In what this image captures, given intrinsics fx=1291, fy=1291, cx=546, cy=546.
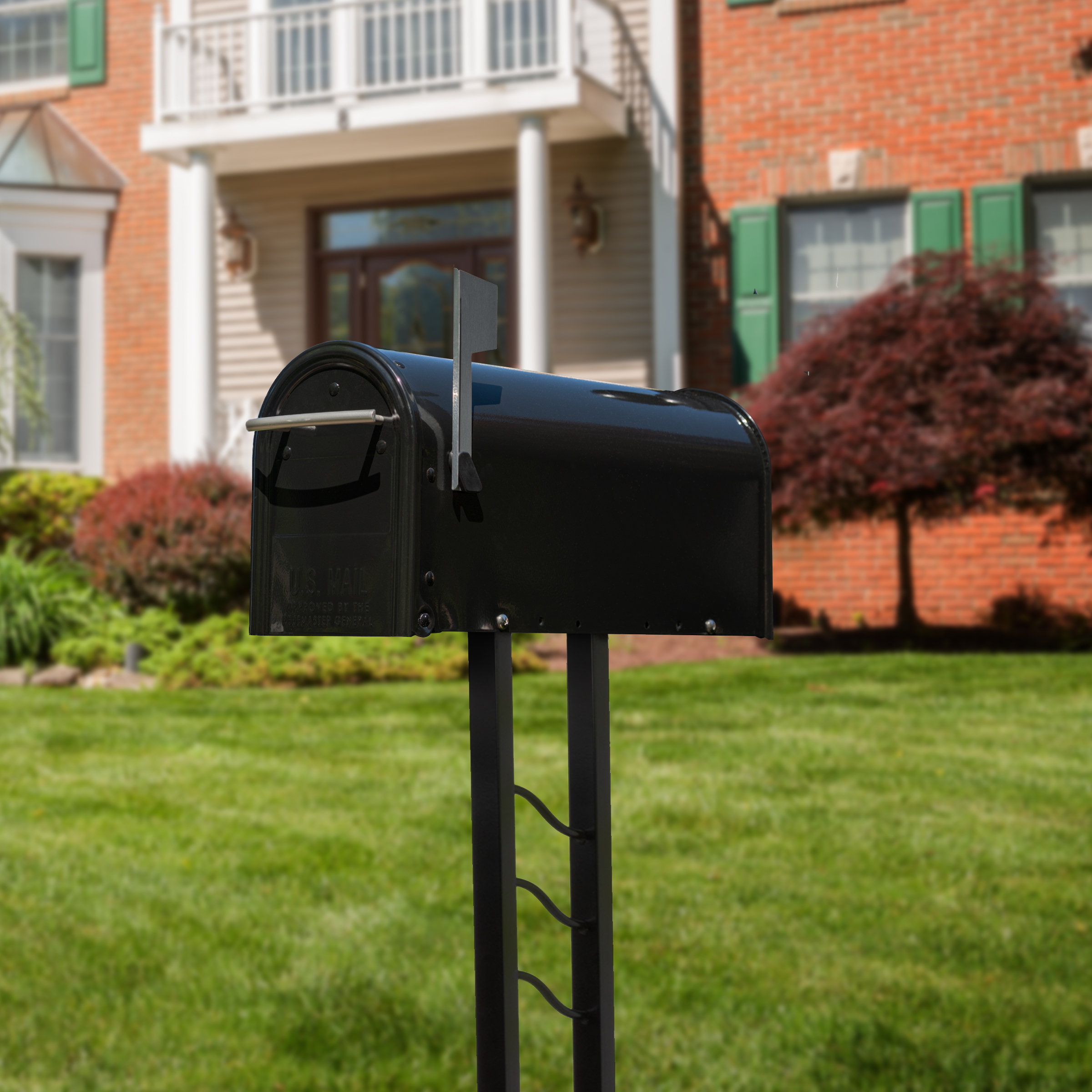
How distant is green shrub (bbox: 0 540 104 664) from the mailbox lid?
8720mm

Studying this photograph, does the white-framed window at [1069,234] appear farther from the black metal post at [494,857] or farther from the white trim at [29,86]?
the black metal post at [494,857]

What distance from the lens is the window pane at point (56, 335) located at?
1298cm

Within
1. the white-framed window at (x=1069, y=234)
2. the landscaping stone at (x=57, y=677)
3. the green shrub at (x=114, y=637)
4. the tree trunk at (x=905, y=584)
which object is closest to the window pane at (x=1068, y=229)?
the white-framed window at (x=1069, y=234)

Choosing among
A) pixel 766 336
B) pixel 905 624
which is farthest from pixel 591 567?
pixel 766 336

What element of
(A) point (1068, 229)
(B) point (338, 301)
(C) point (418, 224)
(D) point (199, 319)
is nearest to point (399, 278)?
(C) point (418, 224)

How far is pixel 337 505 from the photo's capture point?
94 centimetres

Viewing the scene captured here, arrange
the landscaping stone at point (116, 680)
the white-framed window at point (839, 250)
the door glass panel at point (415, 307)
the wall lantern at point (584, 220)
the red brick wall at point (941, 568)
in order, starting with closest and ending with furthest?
the landscaping stone at point (116, 680)
the red brick wall at point (941, 568)
the white-framed window at point (839, 250)
the wall lantern at point (584, 220)
the door glass panel at point (415, 307)

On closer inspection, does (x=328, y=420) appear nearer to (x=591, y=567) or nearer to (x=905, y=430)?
(x=591, y=567)

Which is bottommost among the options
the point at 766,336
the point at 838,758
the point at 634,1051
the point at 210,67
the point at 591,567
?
the point at 634,1051

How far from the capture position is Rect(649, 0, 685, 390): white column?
37.4 ft

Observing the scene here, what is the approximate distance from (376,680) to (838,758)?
366 cm

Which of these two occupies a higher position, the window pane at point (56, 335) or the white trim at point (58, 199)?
the white trim at point (58, 199)

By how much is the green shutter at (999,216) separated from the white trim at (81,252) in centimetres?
842

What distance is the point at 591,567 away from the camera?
1.01 meters
